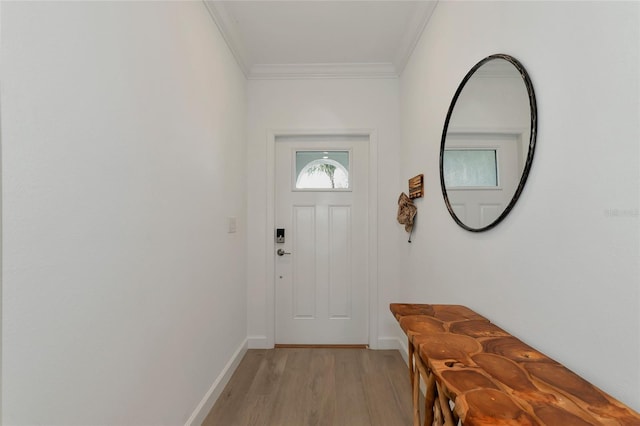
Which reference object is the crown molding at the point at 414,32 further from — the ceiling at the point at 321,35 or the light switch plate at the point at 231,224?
the light switch plate at the point at 231,224

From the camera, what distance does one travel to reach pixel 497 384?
719 millimetres

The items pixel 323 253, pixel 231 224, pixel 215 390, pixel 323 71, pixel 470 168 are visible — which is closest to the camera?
pixel 470 168

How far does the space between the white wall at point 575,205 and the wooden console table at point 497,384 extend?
8 centimetres

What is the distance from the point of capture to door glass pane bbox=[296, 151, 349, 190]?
9.11 feet

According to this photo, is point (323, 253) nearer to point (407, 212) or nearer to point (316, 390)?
point (407, 212)

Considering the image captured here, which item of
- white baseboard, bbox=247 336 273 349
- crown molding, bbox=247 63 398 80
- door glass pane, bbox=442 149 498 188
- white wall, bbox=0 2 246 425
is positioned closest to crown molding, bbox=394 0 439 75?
crown molding, bbox=247 63 398 80

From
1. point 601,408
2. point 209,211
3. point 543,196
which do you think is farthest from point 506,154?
point 209,211

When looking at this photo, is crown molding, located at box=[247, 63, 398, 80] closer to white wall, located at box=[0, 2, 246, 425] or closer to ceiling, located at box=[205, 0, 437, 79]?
ceiling, located at box=[205, 0, 437, 79]

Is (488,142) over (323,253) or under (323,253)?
over

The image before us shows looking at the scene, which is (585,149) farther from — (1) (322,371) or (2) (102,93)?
(1) (322,371)

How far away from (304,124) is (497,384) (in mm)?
2392

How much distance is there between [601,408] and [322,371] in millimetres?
1887

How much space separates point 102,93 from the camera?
0.94m

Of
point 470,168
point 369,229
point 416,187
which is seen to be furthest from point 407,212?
point 470,168
